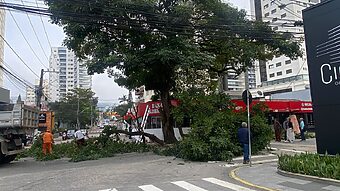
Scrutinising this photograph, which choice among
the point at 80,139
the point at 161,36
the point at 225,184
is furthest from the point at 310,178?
the point at 80,139

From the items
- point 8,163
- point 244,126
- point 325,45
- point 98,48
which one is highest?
point 98,48

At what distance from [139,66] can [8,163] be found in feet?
28.6

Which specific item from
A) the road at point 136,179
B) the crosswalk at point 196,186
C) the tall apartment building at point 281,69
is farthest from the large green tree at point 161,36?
the tall apartment building at point 281,69

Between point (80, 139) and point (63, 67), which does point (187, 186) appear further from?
point (63, 67)

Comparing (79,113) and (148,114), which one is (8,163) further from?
(79,113)

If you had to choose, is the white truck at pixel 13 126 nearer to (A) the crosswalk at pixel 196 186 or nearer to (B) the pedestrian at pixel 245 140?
(A) the crosswalk at pixel 196 186

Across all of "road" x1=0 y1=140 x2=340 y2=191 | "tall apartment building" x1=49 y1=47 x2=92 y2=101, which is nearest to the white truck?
"road" x1=0 y1=140 x2=340 y2=191

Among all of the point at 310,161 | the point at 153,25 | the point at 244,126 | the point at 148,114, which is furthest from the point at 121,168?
the point at 148,114

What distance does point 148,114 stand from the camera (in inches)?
1048

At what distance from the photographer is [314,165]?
8.93 meters

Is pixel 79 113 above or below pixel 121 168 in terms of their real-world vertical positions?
above

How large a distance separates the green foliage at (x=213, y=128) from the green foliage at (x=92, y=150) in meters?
4.25

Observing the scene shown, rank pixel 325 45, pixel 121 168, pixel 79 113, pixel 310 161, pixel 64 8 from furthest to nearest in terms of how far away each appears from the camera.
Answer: pixel 79 113 → pixel 64 8 → pixel 121 168 → pixel 325 45 → pixel 310 161

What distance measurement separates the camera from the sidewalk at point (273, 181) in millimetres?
7805
